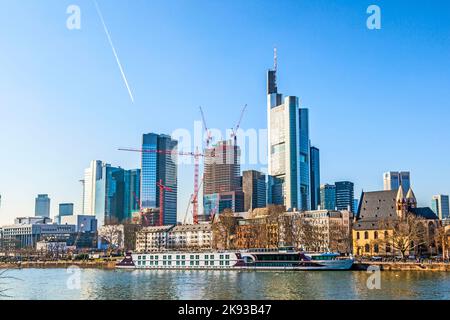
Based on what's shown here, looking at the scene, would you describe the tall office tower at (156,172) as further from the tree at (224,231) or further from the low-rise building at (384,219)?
the low-rise building at (384,219)

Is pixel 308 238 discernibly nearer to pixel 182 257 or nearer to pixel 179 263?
pixel 182 257

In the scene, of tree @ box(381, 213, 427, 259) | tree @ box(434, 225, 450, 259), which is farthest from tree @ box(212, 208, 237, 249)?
tree @ box(434, 225, 450, 259)

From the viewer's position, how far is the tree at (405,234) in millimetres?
63612

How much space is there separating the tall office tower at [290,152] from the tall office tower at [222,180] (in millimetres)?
11487

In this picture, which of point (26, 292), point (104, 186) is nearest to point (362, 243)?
point (26, 292)

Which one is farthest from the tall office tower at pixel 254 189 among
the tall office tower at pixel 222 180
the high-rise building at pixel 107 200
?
the high-rise building at pixel 107 200

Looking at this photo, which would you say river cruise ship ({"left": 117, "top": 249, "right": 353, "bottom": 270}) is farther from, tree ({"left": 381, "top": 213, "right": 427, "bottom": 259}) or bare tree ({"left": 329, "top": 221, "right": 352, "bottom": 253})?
bare tree ({"left": 329, "top": 221, "right": 352, "bottom": 253})

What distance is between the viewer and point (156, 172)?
192 m

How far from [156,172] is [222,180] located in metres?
27.7

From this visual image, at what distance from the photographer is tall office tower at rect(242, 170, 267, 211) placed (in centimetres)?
16838

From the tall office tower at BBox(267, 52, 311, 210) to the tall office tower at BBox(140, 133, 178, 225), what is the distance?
35.2m

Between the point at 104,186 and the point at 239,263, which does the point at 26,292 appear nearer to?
the point at 239,263

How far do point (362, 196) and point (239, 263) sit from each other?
106 ft
